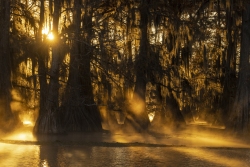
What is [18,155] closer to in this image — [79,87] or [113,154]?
[113,154]

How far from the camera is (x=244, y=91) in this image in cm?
2436

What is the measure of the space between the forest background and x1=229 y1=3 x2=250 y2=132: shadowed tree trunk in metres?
0.04

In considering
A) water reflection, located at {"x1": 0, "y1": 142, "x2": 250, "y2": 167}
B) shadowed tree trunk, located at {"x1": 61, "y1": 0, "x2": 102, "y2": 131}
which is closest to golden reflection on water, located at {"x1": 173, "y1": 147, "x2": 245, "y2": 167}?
water reflection, located at {"x1": 0, "y1": 142, "x2": 250, "y2": 167}

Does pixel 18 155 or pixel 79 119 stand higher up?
pixel 79 119

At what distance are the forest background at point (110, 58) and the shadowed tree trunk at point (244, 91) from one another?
0.04 meters

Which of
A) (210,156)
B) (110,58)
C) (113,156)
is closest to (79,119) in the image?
(110,58)

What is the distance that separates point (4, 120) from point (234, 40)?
42.0ft

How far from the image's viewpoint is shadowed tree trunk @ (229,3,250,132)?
947 inches

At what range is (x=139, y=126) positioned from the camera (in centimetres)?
2575

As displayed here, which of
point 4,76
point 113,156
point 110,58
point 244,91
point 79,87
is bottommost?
point 113,156

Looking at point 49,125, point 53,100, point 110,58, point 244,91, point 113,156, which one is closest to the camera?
point 113,156

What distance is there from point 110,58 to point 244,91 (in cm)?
637

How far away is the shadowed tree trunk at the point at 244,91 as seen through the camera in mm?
24062

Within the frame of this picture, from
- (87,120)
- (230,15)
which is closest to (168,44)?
(230,15)
